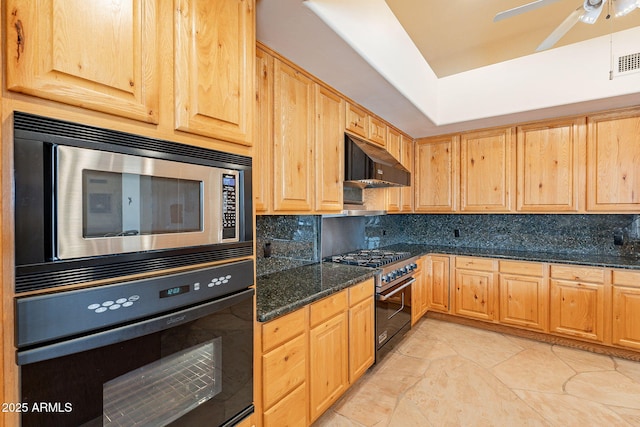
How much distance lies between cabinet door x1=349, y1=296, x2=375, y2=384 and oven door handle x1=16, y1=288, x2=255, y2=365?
1.22m

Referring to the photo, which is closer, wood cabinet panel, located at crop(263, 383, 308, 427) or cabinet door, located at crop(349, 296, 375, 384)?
wood cabinet panel, located at crop(263, 383, 308, 427)

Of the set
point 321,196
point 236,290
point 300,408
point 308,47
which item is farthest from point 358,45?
point 300,408

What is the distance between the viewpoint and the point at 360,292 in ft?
7.31

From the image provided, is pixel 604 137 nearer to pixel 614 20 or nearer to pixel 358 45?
pixel 614 20

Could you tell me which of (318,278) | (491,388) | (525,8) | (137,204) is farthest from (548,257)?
(137,204)

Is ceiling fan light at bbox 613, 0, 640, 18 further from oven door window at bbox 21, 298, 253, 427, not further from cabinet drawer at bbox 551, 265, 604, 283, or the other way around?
oven door window at bbox 21, 298, 253, 427

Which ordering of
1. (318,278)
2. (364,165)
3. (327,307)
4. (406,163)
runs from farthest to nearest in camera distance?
1. (406,163)
2. (364,165)
3. (318,278)
4. (327,307)

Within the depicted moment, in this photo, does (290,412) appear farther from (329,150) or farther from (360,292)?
(329,150)

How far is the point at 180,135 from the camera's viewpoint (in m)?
1.06

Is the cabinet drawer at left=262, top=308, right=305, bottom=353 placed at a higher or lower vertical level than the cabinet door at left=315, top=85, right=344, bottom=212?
lower

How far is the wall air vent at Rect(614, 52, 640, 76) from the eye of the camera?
247cm

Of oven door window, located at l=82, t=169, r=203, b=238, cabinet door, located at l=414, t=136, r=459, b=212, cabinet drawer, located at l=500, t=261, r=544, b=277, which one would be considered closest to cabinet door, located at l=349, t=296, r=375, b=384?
Answer: oven door window, located at l=82, t=169, r=203, b=238

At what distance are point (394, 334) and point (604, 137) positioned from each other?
9.70 ft

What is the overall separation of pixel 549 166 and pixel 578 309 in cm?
154
